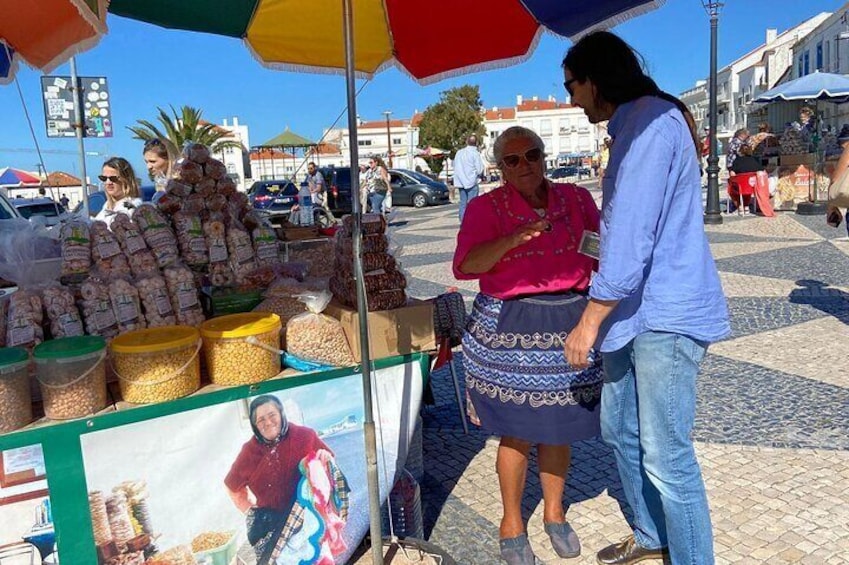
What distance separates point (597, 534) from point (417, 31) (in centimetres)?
247

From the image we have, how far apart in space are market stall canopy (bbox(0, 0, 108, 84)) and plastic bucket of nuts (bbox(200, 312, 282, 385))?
1009 millimetres

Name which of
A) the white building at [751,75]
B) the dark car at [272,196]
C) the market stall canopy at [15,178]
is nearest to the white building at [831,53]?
the white building at [751,75]

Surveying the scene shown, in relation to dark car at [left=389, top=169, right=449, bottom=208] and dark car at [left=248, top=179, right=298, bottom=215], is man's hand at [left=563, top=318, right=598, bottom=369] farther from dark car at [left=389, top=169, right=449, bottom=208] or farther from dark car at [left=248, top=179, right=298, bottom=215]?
dark car at [left=389, top=169, right=449, bottom=208]

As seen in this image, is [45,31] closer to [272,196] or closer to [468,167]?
[468,167]

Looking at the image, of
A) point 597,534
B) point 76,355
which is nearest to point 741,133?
point 597,534

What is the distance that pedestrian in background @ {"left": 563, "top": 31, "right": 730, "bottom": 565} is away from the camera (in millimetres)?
1867

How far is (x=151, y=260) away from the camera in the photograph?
8.95 ft

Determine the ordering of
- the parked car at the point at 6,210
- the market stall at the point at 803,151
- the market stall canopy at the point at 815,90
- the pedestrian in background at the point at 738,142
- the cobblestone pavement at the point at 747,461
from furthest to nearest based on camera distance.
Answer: the market stall at the point at 803,151 < the pedestrian in background at the point at 738,142 < the market stall canopy at the point at 815,90 < the parked car at the point at 6,210 < the cobblestone pavement at the point at 747,461

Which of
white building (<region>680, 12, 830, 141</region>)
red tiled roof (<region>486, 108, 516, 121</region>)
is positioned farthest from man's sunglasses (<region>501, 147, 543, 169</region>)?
red tiled roof (<region>486, 108, 516, 121</region>)

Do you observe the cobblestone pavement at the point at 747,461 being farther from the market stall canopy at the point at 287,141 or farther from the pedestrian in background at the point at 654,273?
the market stall canopy at the point at 287,141

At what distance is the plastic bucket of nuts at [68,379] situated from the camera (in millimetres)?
2002

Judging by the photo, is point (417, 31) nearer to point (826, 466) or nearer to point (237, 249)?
point (237, 249)

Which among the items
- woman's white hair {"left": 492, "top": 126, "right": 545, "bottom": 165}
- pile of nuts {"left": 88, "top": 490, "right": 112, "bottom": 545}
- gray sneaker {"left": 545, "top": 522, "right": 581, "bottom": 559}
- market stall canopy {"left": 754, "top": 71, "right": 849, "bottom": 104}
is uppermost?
market stall canopy {"left": 754, "top": 71, "right": 849, "bottom": 104}

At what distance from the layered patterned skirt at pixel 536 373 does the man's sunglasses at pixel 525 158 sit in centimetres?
51
